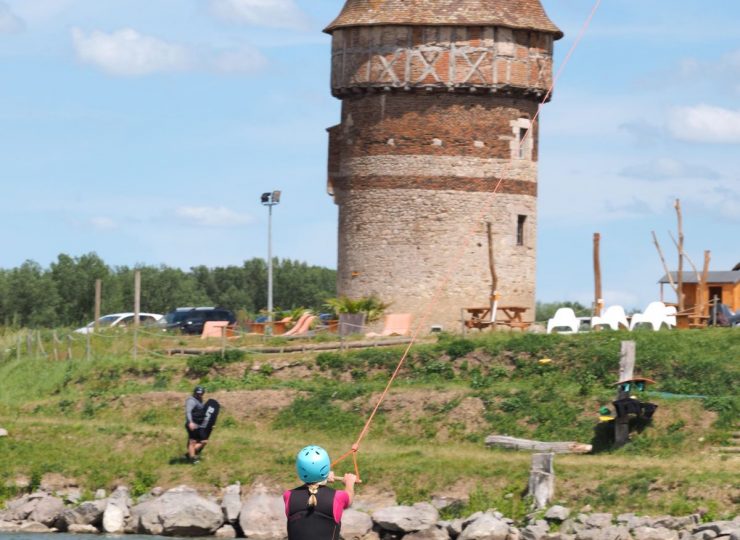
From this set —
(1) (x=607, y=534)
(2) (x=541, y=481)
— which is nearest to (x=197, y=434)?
(2) (x=541, y=481)

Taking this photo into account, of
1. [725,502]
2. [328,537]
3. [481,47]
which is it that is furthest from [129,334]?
[328,537]

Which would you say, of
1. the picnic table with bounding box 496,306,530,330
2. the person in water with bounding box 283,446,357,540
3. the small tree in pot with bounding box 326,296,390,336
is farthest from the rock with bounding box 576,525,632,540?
the small tree in pot with bounding box 326,296,390,336

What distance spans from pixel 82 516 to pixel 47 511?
0.78 meters

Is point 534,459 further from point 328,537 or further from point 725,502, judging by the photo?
point 328,537

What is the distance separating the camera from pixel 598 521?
30297 millimetres

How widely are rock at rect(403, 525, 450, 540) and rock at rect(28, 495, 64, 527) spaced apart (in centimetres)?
718

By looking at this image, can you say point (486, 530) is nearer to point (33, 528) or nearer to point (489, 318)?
point (33, 528)

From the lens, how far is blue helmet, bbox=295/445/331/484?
15.5m

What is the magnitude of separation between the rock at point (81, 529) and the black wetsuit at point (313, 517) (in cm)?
1831

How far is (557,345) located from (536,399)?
364 cm

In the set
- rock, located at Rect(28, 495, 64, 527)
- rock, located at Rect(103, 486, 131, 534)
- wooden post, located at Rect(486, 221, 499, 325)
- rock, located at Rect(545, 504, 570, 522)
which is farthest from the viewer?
wooden post, located at Rect(486, 221, 499, 325)

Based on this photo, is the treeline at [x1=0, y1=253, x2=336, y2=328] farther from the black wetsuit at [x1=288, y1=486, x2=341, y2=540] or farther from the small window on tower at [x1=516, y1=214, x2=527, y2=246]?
the black wetsuit at [x1=288, y1=486, x2=341, y2=540]

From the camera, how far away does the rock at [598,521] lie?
1190 inches

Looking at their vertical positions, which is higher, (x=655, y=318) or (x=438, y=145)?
(x=438, y=145)
